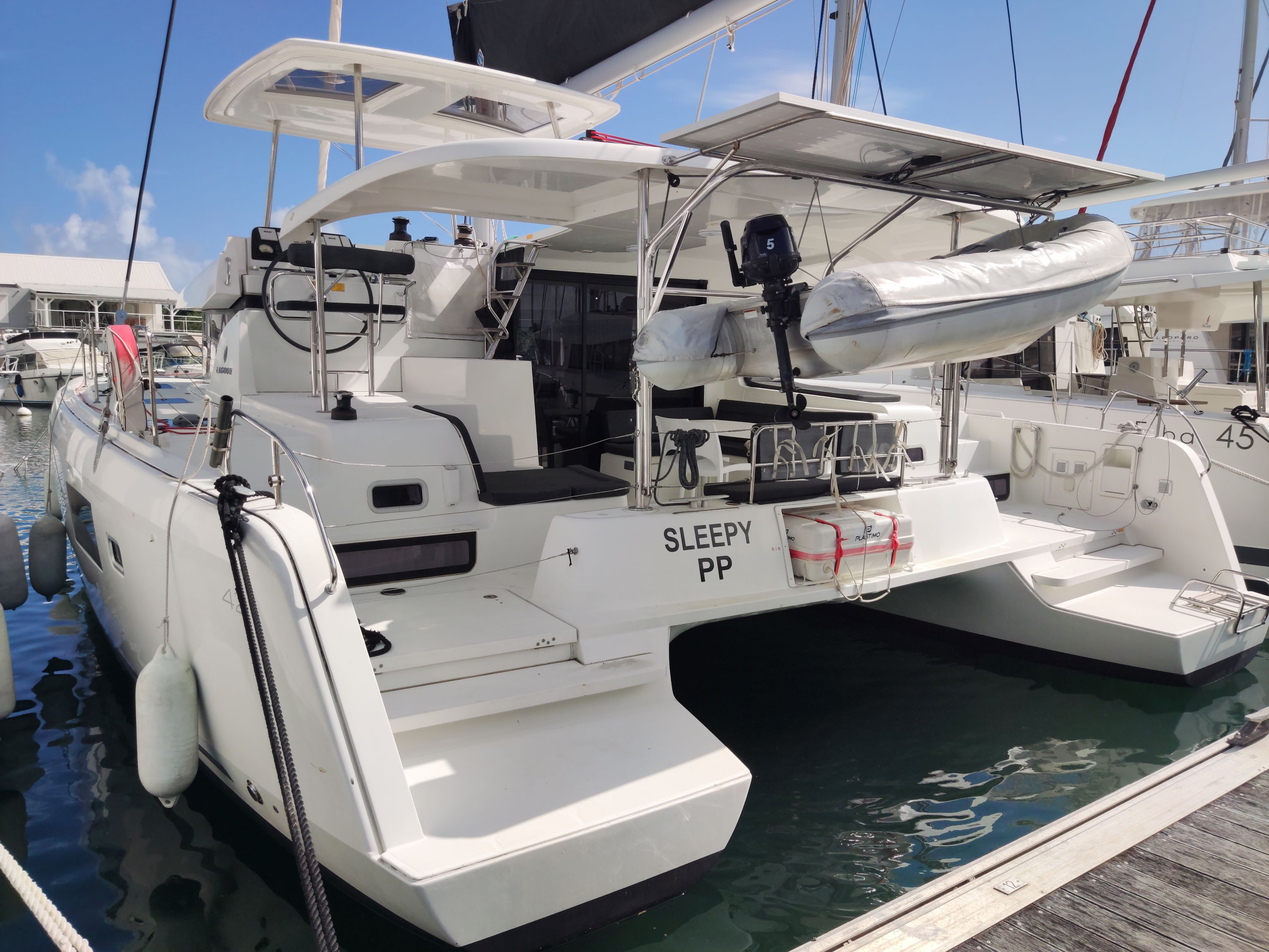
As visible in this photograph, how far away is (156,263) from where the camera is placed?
39562 millimetres

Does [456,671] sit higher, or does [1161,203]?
[1161,203]

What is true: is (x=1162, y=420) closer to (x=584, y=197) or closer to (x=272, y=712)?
(x=584, y=197)

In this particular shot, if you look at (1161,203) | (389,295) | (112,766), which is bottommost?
(112,766)

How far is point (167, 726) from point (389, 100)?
5035 mm

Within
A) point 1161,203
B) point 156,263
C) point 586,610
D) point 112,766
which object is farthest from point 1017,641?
point 156,263

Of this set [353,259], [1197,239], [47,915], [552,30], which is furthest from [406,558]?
[1197,239]

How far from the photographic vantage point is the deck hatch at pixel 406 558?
3902mm

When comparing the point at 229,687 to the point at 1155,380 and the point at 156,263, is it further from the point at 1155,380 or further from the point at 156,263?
the point at 156,263

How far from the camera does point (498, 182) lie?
163 inches

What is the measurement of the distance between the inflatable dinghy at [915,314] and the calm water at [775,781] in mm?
1873

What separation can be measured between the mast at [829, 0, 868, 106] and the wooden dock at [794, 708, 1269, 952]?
154 inches

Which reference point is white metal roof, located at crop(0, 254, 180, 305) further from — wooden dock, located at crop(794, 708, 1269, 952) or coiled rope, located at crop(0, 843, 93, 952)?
wooden dock, located at crop(794, 708, 1269, 952)

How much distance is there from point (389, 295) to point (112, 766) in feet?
10.4

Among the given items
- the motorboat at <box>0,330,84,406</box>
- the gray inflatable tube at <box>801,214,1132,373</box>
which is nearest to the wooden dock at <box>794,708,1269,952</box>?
the gray inflatable tube at <box>801,214,1132,373</box>
